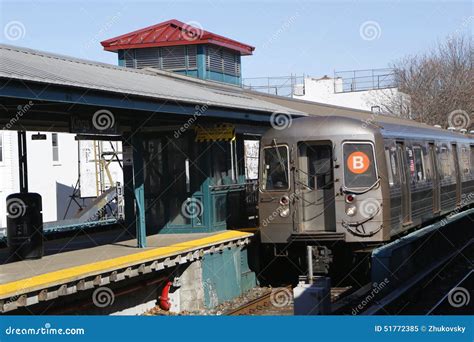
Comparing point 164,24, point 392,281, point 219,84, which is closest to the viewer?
point 392,281

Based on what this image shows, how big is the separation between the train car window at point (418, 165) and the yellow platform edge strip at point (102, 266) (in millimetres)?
3887

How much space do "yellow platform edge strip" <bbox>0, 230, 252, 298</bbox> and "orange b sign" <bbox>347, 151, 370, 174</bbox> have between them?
2.95 m

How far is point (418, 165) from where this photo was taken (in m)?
16.3

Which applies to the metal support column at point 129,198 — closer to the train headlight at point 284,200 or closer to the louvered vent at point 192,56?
the train headlight at point 284,200

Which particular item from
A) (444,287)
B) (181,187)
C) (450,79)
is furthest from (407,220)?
(450,79)

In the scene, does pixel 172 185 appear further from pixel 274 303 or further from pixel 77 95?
pixel 77 95

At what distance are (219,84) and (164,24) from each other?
5.06m

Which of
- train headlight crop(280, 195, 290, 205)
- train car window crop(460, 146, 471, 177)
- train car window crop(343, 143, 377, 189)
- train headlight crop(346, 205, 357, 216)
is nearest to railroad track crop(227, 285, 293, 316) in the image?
train headlight crop(280, 195, 290, 205)

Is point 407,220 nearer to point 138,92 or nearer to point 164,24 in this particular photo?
point 138,92

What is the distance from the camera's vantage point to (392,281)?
42.4ft

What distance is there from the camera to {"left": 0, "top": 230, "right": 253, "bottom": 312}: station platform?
9.51 m

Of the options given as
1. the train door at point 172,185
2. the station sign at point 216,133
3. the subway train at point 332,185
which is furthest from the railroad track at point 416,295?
the train door at point 172,185

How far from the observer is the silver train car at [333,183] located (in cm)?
1364

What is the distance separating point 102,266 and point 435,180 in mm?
9399
